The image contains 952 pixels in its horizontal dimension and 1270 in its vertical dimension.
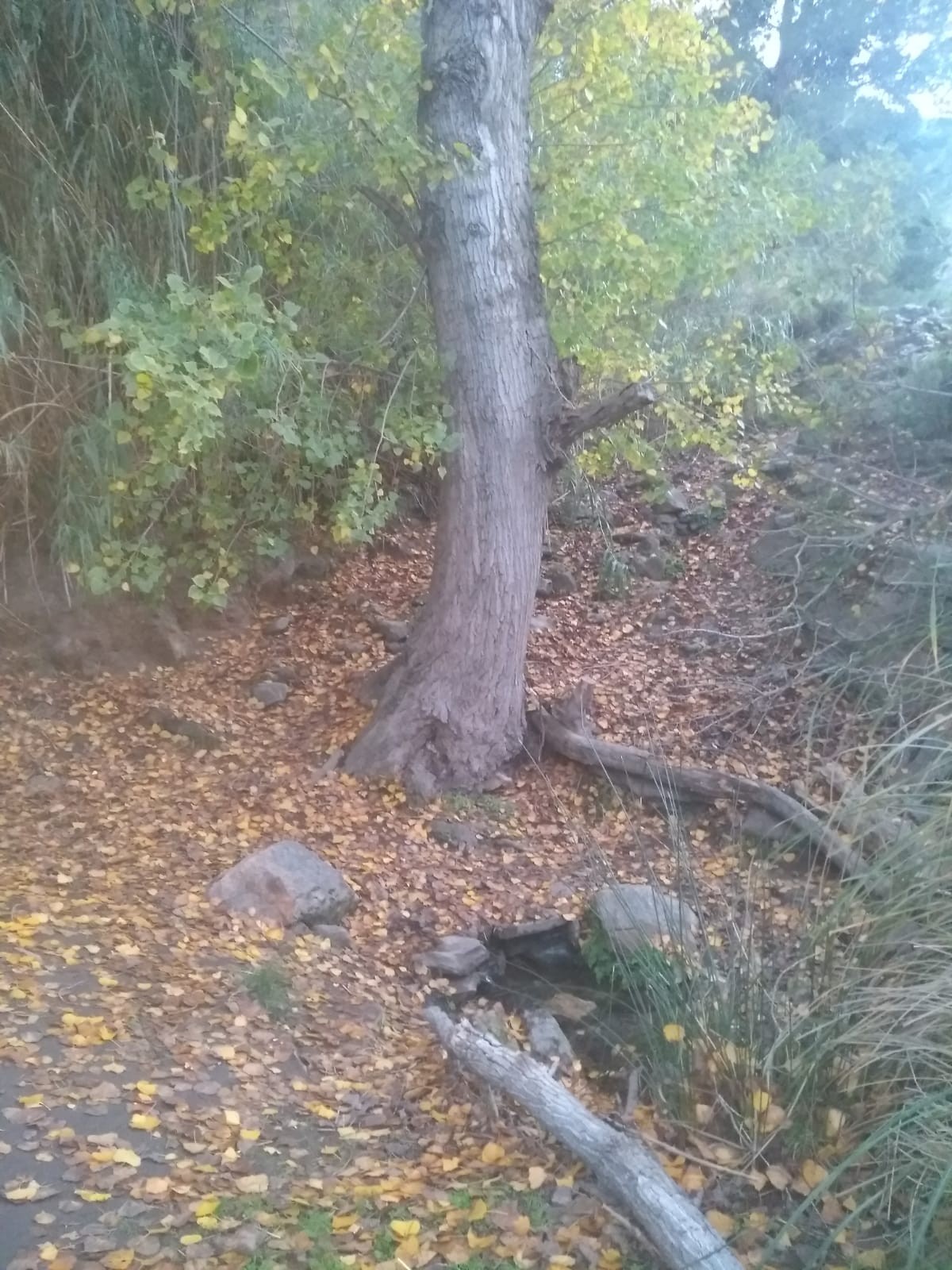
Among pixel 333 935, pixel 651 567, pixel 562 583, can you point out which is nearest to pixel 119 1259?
pixel 333 935

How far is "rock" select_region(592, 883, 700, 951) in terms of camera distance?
3.80 metres

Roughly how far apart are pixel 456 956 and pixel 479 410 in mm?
2622

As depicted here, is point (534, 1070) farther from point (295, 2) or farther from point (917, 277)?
point (917, 277)

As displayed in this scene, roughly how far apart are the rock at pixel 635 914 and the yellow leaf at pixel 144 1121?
1.61 m

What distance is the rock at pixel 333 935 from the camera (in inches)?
182

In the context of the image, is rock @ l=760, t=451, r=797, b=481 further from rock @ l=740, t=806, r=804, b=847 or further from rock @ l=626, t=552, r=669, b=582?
rock @ l=740, t=806, r=804, b=847

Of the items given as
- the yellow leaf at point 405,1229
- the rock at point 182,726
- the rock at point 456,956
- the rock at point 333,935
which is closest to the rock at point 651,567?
the rock at point 182,726

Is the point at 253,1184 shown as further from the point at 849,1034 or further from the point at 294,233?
the point at 294,233

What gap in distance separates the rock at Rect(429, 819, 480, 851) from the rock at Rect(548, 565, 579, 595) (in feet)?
9.98

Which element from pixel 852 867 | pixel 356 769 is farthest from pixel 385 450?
pixel 852 867

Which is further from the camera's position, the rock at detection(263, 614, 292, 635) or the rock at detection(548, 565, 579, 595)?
the rock at detection(548, 565, 579, 595)

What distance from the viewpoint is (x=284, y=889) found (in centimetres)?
464

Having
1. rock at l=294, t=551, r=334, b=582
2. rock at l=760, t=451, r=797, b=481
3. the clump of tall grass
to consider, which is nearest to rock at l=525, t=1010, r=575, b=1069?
the clump of tall grass

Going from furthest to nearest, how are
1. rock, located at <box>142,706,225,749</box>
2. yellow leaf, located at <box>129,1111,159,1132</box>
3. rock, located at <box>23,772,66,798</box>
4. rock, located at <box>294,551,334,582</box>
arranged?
rock, located at <box>294,551,334,582</box>
rock, located at <box>142,706,225,749</box>
rock, located at <box>23,772,66,798</box>
yellow leaf, located at <box>129,1111,159,1132</box>
